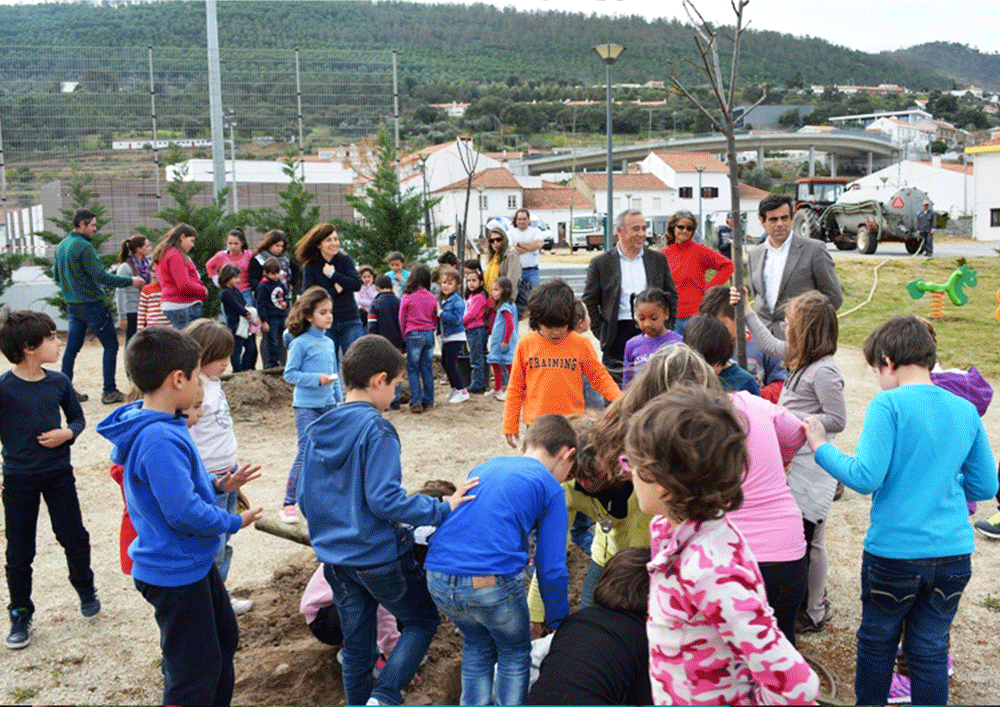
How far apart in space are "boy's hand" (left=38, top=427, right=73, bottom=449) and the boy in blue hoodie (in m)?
1.30

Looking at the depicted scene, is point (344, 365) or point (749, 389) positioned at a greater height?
point (344, 365)

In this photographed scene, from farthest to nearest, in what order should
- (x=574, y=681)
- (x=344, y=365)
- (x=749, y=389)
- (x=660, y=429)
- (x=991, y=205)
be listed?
(x=991, y=205)
(x=749, y=389)
(x=344, y=365)
(x=574, y=681)
(x=660, y=429)

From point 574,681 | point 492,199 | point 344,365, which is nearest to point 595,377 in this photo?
point 344,365

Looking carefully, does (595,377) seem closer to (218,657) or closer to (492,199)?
(218,657)

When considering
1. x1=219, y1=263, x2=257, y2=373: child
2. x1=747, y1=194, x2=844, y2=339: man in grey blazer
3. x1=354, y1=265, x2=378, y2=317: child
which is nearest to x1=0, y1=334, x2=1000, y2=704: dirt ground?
x1=747, y1=194, x2=844, y2=339: man in grey blazer

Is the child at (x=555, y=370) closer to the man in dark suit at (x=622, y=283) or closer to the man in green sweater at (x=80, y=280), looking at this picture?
the man in dark suit at (x=622, y=283)

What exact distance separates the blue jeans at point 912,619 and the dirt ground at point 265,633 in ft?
1.80

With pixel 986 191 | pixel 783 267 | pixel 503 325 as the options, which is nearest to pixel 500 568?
pixel 783 267

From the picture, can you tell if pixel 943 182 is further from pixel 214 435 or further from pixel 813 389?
pixel 214 435

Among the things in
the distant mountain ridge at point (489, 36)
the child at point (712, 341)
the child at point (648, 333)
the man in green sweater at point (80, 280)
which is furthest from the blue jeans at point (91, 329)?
the distant mountain ridge at point (489, 36)

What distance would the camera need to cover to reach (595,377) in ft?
16.0

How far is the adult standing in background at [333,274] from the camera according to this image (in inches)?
309

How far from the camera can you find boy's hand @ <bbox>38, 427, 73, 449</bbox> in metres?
3.97

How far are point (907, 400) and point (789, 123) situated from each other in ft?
514
